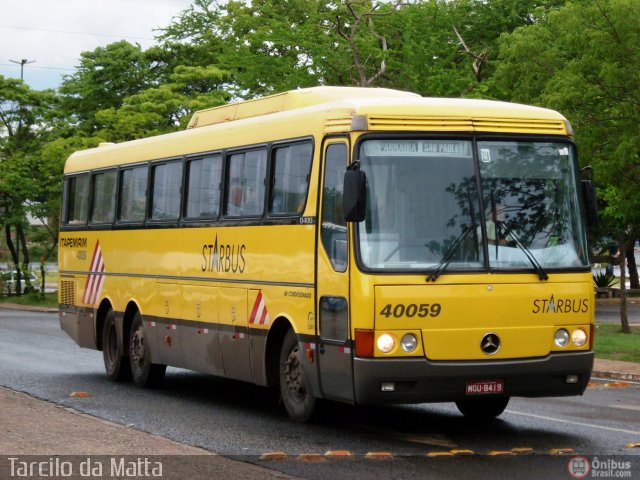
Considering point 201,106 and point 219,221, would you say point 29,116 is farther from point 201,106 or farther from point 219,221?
point 219,221

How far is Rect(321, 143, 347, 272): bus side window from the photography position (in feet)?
41.1

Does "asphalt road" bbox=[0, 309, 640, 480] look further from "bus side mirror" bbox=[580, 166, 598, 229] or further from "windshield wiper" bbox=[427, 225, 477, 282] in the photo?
"bus side mirror" bbox=[580, 166, 598, 229]

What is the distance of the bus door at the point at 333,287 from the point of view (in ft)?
40.4

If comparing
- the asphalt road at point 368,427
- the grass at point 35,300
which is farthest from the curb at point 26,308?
the asphalt road at point 368,427

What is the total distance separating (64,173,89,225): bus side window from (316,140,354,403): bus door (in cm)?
856

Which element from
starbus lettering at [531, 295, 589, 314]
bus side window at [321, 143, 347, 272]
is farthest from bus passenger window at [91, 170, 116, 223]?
starbus lettering at [531, 295, 589, 314]

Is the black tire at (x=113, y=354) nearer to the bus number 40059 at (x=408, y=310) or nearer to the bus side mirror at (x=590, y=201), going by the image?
the bus number 40059 at (x=408, y=310)

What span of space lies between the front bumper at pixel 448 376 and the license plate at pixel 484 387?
0.15 ft

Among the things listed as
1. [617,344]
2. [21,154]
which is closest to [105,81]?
[21,154]

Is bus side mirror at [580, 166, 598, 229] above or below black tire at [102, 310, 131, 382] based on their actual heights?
above

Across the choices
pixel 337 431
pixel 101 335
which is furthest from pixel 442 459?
pixel 101 335

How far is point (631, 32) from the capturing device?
22.5 metres

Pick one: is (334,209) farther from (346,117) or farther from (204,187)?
(204,187)

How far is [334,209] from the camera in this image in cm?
1281
